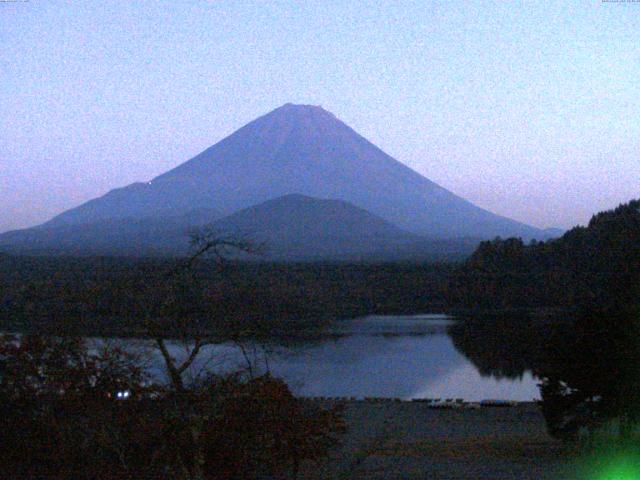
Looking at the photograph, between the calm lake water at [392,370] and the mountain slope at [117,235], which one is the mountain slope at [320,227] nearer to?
the mountain slope at [117,235]

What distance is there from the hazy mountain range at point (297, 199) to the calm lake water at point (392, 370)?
53.7 meters

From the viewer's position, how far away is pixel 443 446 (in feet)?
33.2

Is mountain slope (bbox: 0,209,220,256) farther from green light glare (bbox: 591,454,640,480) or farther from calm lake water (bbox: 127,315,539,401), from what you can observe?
green light glare (bbox: 591,454,640,480)

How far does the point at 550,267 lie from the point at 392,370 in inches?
684

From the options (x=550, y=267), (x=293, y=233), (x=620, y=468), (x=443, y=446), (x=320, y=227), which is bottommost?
(x=443, y=446)

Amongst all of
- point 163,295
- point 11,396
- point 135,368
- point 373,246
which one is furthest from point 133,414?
point 373,246

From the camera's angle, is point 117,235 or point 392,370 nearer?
point 392,370

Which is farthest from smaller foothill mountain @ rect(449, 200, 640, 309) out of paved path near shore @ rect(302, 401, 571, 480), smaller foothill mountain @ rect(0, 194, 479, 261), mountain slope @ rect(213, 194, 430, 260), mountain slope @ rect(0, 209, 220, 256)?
mountain slope @ rect(213, 194, 430, 260)

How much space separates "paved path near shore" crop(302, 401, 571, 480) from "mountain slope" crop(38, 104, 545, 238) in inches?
3136

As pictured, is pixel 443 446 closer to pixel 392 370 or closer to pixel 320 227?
pixel 392 370

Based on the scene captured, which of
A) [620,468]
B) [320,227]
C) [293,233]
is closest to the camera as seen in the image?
[620,468]

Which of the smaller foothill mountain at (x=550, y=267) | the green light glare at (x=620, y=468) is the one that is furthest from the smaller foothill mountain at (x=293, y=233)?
the green light glare at (x=620, y=468)

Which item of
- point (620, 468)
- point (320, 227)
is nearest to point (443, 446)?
point (620, 468)

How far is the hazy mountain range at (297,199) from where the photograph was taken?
269 ft
